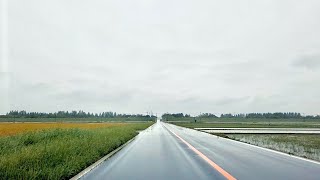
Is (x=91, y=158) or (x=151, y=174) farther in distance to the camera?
(x=91, y=158)

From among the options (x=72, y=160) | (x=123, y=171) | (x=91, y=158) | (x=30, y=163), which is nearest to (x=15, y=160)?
(x=30, y=163)

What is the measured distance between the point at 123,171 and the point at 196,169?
8.02ft

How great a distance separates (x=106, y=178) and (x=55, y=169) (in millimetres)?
1623

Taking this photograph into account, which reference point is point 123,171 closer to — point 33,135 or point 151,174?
point 151,174

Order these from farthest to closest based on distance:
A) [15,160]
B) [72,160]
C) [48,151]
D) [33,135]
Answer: [33,135]
[48,151]
[72,160]
[15,160]

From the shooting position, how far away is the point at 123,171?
43.0ft

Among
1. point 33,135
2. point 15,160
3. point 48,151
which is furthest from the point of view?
point 33,135

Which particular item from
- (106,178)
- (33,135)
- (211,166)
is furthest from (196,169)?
(33,135)

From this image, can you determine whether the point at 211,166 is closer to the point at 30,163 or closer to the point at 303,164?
the point at 303,164

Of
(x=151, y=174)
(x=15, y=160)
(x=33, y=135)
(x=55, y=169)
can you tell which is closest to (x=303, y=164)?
(x=151, y=174)

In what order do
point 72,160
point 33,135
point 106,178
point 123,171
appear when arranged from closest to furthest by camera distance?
point 106,178 → point 123,171 → point 72,160 → point 33,135

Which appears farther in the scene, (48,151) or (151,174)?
(48,151)

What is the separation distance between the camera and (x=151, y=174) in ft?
40.5

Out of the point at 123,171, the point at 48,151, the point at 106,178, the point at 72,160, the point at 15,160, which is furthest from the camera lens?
the point at 48,151
